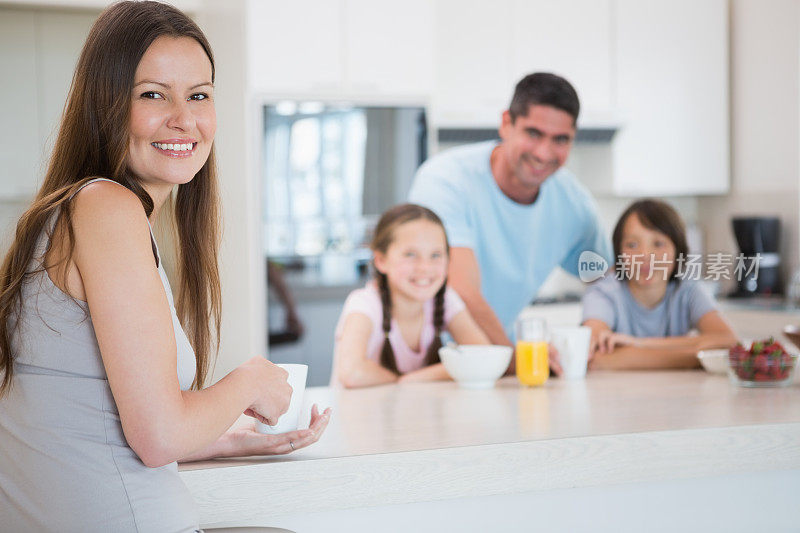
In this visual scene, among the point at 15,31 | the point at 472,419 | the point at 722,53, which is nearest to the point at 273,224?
the point at 15,31

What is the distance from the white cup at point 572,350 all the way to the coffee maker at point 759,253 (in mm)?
2003

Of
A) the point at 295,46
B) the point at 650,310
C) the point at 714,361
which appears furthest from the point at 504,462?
the point at 295,46

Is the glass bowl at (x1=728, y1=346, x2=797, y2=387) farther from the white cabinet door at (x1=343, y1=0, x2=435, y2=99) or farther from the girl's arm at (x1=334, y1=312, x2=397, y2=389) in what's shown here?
the white cabinet door at (x1=343, y1=0, x2=435, y2=99)

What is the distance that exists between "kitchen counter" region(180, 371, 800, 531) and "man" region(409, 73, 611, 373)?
121 centimetres

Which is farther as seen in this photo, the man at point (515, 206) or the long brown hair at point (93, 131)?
the man at point (515, 206)

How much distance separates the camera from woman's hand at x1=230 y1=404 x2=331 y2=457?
42.0 inches

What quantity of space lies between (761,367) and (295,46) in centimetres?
205

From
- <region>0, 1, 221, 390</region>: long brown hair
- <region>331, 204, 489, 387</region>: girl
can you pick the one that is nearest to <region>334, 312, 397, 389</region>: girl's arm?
<region>331, 204, 489, 387</region>: girl

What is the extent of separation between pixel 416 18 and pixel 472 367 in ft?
6.15

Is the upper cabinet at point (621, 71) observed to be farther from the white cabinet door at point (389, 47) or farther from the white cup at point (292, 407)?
the white cup at point (292, 407)

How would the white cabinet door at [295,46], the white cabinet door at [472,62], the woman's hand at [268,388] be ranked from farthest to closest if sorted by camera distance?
the white cabinet door at [472,62]
the white cabinet door at [295,46]
the woman's hand at [268,388]

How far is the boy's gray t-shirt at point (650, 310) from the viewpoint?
2.28 meters

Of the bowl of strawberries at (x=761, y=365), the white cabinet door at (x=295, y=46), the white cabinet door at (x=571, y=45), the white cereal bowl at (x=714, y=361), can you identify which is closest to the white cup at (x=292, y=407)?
the bowl of strawberries at (x=761, y=365)

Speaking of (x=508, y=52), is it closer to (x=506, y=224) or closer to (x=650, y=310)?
(x=506, y=224)
